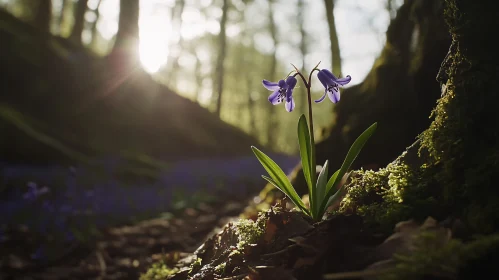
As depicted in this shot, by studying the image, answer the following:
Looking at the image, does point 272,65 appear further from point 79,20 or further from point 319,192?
point 319,192

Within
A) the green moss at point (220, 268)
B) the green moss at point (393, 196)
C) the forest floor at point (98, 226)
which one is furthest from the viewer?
the forest floor at point (98, 226)

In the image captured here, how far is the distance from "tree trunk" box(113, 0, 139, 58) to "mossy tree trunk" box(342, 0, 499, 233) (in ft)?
35.1

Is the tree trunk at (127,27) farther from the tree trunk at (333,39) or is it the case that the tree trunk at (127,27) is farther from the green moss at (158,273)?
the green moss at (158,273)

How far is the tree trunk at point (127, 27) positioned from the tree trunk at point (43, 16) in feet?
12.5

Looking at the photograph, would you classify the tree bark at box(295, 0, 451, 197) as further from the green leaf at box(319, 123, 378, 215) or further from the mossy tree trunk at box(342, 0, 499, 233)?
the mossy tree trunk at box(342, 0, 499, 233)

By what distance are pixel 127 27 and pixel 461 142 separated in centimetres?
1103

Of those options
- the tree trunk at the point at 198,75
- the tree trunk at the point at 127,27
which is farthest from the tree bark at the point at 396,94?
the tree trunk at the point at 198,75

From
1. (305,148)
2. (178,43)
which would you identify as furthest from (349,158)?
(178,43)

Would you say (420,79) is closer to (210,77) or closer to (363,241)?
(363,241)

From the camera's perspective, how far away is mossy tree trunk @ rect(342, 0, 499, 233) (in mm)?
1418

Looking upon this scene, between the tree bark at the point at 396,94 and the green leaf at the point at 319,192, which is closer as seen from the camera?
the green leaf at the point at 319,192

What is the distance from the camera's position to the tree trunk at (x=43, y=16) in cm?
1314

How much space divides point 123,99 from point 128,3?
121 inches

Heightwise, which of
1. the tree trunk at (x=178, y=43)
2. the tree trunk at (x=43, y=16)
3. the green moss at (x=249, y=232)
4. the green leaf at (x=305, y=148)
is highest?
the tree trunk at (x=178, y=43)
